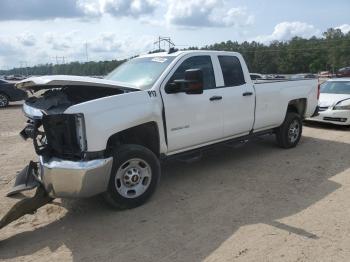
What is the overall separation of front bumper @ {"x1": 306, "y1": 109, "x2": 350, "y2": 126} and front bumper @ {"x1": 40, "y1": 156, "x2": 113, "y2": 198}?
755 centimetres

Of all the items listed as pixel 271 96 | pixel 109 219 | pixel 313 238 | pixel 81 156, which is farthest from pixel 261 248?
pixel 271 96

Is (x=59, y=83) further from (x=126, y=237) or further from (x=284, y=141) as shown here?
(x=284, y=141)

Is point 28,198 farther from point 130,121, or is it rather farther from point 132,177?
point 130,121

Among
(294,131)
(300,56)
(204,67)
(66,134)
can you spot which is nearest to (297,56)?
(300,56)

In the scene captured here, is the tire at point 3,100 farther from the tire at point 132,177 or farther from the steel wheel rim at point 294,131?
the tire at point 132,177

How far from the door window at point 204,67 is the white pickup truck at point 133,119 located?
0.06ft

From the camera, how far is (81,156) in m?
4.66

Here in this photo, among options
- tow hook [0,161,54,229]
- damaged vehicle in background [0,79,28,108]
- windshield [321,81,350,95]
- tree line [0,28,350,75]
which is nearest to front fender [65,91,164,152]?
tow hook [0,161,54,229]

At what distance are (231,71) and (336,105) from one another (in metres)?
Answer: 5.11

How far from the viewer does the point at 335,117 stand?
10531 mm

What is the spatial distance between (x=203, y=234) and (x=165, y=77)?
227 cm

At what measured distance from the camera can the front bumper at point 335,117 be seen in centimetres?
1041

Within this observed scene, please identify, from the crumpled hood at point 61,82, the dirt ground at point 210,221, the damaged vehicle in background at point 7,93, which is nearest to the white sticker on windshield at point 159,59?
the crumpled hood at point 61,82

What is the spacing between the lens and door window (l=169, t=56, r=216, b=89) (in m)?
5.96
